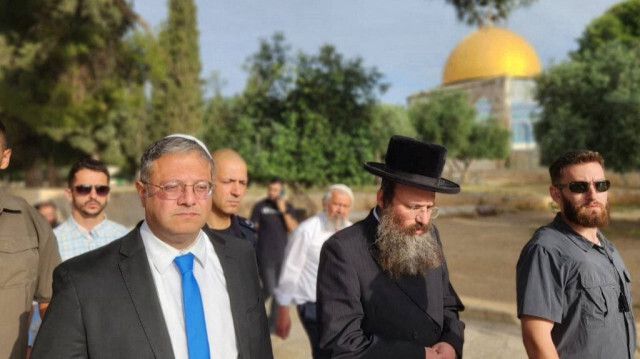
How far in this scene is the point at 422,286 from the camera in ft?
8.78

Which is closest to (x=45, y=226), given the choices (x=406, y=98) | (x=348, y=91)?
(x=348, y=91)

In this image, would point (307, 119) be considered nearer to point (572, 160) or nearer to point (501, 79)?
point (572, 160)

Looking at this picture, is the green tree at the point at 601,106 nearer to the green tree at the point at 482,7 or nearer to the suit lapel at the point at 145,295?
the green tree at the point at 482,7

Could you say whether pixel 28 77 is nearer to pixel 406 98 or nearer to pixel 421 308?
pixel 421 308

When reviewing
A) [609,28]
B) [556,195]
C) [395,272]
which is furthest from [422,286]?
[609,28]

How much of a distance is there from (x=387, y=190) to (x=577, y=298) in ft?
3.41

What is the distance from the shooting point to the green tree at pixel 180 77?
120ft

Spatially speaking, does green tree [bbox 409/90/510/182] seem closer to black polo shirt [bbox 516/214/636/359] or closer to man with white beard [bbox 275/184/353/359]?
man with white beard [bbox 275/184/353/359]

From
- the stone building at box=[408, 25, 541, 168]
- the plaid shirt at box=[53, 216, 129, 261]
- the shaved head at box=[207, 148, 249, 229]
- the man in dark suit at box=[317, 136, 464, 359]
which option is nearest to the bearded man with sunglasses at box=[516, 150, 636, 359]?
the man in dark suit at box=[317, 136, 464, 359]

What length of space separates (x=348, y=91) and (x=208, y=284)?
1318 cm

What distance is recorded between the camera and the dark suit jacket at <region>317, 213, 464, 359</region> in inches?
96.4

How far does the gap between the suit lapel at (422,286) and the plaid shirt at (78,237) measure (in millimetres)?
2216

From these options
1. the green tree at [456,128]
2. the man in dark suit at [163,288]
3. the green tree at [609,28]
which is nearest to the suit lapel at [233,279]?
the man in dark suit at [163,288]

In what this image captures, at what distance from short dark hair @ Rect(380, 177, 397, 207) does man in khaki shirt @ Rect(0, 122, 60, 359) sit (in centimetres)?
180
